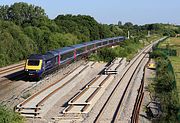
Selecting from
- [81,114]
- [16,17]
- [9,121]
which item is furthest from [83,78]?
[16,17]

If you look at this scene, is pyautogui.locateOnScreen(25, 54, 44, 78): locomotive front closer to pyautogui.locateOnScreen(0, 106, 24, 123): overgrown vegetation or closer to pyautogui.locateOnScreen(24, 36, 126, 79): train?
pyautogui.locateOnScreen(24, 36, 126, 79): train

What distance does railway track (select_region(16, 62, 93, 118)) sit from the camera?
22583 millimetres

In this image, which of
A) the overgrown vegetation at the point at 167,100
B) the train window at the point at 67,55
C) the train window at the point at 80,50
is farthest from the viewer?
the train window at the point at 80,50

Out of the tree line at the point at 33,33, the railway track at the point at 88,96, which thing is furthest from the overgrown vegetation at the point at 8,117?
the tree line at the point at 33,33

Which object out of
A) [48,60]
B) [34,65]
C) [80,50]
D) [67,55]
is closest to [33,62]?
[34,65]

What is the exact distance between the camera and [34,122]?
21.0m

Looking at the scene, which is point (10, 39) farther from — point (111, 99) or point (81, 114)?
point (81, 114)

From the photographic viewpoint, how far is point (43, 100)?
2550cm

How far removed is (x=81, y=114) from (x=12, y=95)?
8507mm

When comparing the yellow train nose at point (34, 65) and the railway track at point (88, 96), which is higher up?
the yellow train nose at point (34, 65)

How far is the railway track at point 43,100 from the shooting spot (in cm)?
2258

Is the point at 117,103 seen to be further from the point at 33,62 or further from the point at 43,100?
the point at 33,62

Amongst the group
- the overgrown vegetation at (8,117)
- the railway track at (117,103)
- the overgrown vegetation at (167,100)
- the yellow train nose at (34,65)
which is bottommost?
the railway track at (117,103)

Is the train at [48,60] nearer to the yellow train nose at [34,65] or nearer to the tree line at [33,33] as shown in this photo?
the yellow train nose at [34,65]
